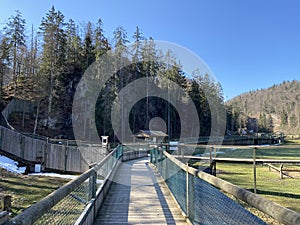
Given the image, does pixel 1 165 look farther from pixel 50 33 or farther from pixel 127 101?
pixel 127 101

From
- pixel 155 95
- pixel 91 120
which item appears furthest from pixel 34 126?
pixel 155 95

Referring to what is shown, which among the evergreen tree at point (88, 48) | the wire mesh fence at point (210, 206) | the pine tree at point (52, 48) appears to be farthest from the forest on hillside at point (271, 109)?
the wire mesh fence at point (210, 206)

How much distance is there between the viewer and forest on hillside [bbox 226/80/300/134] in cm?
10369

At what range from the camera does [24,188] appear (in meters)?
11.0

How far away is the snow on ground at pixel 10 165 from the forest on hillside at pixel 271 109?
237ft

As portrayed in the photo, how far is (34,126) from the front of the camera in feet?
98.7

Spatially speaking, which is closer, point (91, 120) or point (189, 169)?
point (189, 169)

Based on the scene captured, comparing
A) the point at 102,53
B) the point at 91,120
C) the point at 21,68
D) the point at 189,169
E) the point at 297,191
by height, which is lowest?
the point at 297,191

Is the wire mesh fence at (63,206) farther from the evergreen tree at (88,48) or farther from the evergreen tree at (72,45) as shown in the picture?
the evergreen tree at (72,45)

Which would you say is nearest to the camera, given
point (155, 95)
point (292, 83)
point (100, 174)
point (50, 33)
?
point (100, 174)

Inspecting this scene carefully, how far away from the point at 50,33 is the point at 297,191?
3582cm

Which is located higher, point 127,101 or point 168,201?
point 127,101

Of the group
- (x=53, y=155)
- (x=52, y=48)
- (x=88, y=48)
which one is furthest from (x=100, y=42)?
(x=53, y=155)

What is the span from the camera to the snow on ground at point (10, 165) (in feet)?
46.7
